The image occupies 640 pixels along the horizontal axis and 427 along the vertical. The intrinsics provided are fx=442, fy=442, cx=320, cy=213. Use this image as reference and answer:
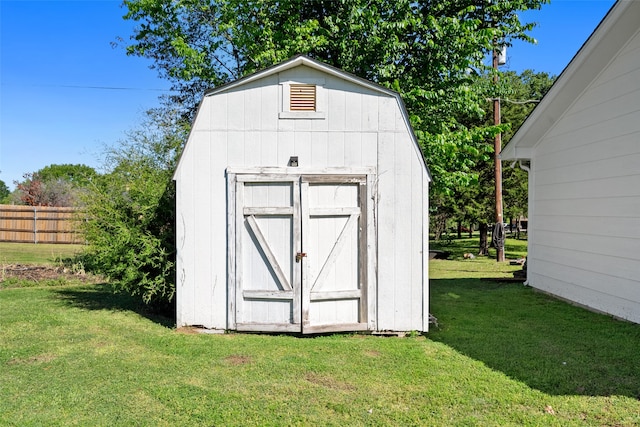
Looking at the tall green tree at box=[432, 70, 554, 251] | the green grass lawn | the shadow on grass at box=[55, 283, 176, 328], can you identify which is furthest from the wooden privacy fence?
the tall green tree at box=[432, 70, 554, 251]

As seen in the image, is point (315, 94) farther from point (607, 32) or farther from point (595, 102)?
point (595, 102)

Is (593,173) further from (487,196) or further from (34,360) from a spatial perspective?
(487,196)

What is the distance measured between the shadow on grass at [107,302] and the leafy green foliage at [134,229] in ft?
0.89

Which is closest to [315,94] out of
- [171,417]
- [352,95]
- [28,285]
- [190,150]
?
[352,95]

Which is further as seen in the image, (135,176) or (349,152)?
(135,176)

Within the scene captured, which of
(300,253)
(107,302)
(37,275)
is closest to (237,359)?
(300,253)

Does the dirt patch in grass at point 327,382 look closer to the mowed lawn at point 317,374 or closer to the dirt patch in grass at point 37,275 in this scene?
the mowed lawn at point 317,374

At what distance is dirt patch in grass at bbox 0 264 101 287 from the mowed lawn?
138 inches

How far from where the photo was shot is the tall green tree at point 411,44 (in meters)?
10.6

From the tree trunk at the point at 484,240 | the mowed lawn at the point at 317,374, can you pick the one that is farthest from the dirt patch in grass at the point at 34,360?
the tree trunk at the point at 484,240

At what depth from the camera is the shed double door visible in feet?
17.8

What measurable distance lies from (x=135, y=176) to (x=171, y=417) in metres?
4.55

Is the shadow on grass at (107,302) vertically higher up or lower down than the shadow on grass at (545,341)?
higher up

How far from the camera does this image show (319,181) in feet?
17.9
